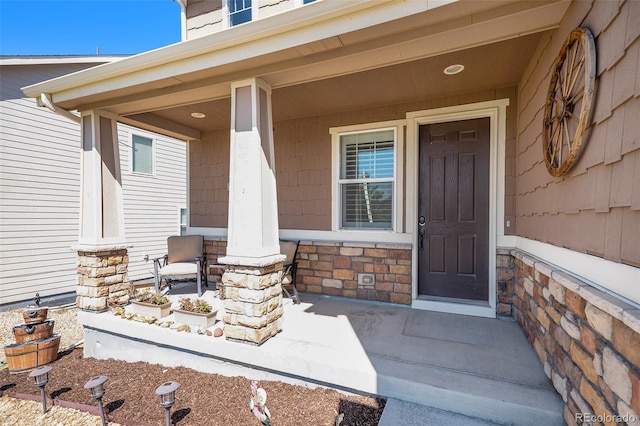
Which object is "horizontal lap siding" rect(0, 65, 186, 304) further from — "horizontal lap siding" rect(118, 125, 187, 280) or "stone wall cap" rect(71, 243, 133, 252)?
"stone wall cap" rect(71, 243, 133, 252)

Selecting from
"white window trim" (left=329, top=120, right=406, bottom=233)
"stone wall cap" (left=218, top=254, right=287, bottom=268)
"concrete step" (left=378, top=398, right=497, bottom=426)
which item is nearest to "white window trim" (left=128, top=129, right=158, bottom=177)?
"white window trim" (left=329, top=120, right=406, bottom=233)

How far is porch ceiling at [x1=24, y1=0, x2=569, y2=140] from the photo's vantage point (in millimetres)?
1988

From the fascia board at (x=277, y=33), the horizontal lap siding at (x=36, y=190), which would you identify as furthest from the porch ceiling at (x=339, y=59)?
the horizontal lap siding at (x=36, y=190)

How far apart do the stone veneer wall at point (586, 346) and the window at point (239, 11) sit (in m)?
4.69

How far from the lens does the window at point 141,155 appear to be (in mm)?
7086

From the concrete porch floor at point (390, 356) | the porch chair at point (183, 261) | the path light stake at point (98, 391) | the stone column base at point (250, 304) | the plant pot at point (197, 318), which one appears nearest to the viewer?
the concrete porch floor at point (390, 356)

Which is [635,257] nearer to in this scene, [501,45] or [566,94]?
[566,94]

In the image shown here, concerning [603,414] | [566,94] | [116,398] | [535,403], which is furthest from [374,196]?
[116,398]

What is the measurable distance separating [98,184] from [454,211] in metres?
4.34

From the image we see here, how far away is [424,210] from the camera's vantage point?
11.8 feet

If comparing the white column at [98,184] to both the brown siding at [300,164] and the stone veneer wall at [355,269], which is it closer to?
the brown siding at [300,164]

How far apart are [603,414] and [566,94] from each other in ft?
5.53

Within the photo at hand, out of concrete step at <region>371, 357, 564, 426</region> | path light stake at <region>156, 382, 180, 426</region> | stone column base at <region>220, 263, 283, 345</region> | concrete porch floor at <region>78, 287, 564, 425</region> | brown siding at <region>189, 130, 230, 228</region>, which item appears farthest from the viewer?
brown siding at <region>189, 130, 230, 228</region>

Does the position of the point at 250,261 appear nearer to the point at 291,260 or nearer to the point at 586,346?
the point at 291,260
